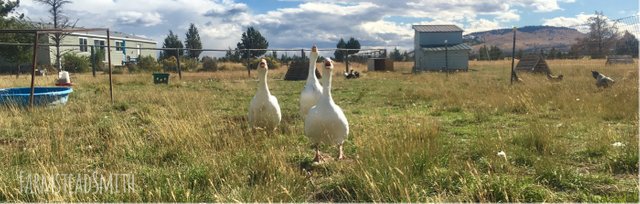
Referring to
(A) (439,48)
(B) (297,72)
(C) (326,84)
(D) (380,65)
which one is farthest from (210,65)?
(C) (326,84)

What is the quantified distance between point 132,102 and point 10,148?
21.4 ft

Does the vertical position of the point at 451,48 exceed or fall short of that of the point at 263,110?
it exceeds it

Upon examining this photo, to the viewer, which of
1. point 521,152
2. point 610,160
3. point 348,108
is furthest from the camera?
point 348,108

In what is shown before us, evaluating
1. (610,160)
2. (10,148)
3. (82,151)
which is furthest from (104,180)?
(610,160)

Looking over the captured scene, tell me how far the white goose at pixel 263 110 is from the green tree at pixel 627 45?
13458 millimetres

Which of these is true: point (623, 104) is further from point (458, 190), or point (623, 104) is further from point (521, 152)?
point (458, 190)

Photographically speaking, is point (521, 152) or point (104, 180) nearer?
point (104, 180)

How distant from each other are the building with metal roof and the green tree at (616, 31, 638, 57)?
2264 cm

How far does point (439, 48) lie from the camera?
4325cm

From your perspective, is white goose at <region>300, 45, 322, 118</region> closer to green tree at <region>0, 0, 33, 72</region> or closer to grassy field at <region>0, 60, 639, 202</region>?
grassy field at <region>0, 60, 639, 202</region>

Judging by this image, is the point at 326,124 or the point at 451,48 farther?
the point at 451,48

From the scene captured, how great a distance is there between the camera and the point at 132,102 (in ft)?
41.0

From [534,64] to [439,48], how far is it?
18151 mm

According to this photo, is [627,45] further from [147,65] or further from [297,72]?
[147,65]
